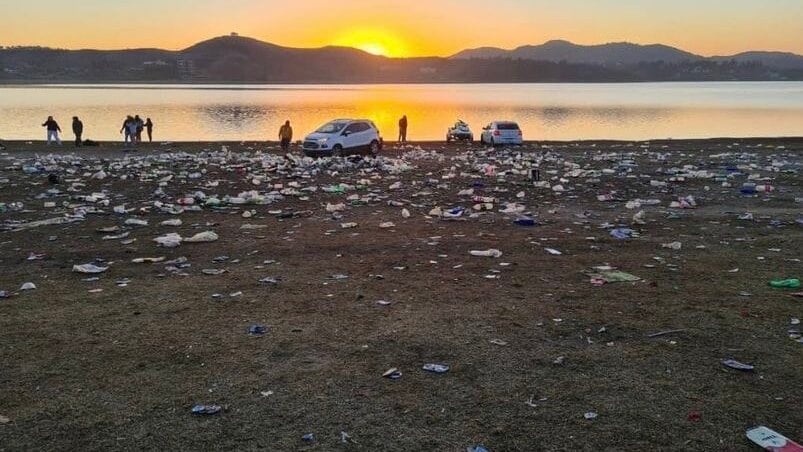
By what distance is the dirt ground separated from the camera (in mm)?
4195

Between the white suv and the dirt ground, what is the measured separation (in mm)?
12204

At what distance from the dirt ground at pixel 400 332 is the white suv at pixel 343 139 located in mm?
12204

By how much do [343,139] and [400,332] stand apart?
2009 centimetres

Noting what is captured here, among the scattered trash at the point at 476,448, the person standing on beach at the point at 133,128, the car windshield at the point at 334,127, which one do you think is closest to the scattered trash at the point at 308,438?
the scattered trash at the point at 476,448

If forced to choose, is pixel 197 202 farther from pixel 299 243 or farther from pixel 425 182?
pixel 425 182

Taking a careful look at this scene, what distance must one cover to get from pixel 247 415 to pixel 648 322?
4.07 meters

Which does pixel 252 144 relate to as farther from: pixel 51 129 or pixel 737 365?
pixel 737 365

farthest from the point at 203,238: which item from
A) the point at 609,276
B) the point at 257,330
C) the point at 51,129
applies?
the point at 51,129

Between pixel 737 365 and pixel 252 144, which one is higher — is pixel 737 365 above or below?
below

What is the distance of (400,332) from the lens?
234 inches

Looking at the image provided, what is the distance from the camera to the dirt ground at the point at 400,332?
420 centimetres

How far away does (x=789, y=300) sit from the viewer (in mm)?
6777

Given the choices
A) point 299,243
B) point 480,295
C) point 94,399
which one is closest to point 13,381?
point 94,399

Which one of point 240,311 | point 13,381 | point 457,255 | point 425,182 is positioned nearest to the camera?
point 13,381
